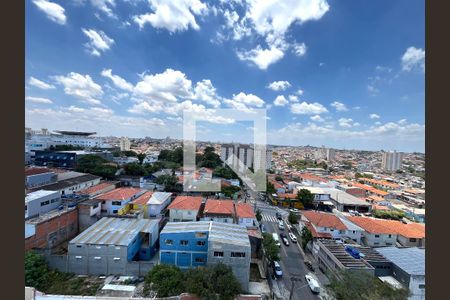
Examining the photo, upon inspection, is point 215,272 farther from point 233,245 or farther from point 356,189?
point 356,189

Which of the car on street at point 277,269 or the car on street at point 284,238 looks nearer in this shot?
the car on street at point 277,269

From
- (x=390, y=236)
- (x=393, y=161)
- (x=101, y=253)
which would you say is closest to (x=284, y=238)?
(x=390, y=236)

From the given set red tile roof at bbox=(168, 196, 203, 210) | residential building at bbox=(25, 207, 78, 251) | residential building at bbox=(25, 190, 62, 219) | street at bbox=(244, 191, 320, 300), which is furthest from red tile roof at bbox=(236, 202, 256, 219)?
residential building at bbox=(25, 190, 62, 219)

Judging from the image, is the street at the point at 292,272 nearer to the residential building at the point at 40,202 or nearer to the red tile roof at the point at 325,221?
the red tile roof at the point at 325,221

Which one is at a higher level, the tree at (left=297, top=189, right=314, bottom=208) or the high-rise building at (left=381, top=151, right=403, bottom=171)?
the high-rise building at (left=381, top=151, right=403, bottom=171)

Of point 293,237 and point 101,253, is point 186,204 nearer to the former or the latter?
point 101,253

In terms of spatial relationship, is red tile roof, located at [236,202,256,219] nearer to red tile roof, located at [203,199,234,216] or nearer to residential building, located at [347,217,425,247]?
red tile roof, located at [203,199,234,216]

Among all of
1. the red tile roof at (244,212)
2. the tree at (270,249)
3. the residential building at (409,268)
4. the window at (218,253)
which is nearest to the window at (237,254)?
the window at (218,253)

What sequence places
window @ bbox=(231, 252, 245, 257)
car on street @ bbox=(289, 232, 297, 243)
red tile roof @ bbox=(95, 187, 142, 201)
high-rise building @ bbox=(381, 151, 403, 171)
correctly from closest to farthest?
window @ bbox=(231, 252, 245, 257)
car on street @ bbox=(289, 232, 297, 243)
red tile roof @ bbox=(95, 187, 142, 201)
high-rise building @ bbox=(381, 151, 403, 171)
